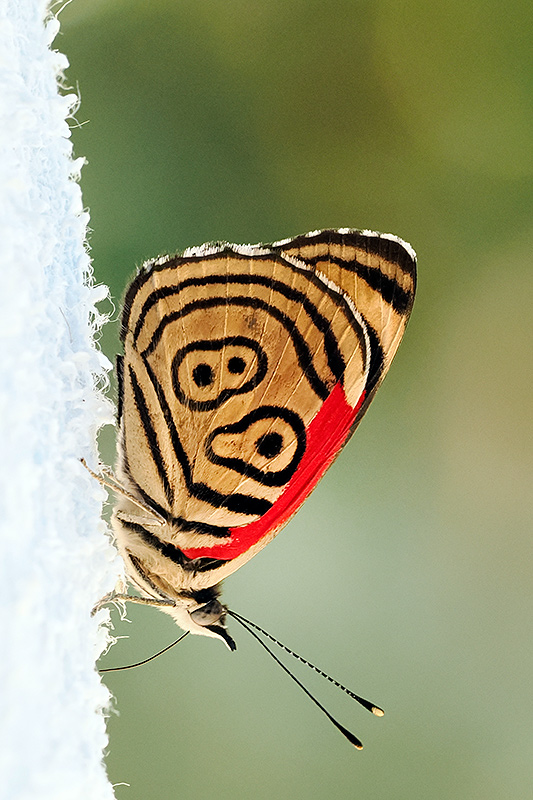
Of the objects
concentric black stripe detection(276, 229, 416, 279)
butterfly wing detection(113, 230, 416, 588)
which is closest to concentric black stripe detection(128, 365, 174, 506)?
butterfly wing detection(113, 230, 416, 588)

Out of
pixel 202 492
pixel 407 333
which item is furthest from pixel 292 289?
pixel 407 333

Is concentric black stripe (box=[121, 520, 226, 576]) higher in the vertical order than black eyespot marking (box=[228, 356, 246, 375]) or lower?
lower

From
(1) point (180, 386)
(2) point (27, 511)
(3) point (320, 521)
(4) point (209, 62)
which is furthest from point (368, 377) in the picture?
(4) point (209, 62)

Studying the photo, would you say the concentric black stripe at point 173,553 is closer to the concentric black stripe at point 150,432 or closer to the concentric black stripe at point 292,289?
the concentric black stripe at point 150,432

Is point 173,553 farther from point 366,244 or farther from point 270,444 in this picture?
point 366,244

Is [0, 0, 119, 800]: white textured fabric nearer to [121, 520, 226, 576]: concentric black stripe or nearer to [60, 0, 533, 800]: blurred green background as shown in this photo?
[121, 520, 226, 576]: concentric black stripe

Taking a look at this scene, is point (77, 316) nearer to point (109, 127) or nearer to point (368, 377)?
point (368, 377)
